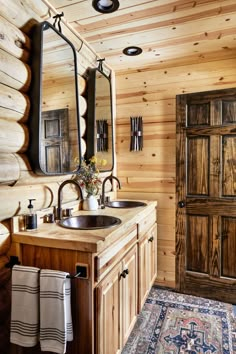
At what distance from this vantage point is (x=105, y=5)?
1.73 m

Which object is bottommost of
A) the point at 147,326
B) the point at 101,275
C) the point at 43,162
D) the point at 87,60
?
the point at 147,326

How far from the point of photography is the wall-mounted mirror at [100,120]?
2326mm

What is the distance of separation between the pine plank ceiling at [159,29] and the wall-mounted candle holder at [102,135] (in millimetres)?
679

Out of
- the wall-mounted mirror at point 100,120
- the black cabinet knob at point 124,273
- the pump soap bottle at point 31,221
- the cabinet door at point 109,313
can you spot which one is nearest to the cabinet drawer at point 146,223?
the black cabinet knob at point 124,273

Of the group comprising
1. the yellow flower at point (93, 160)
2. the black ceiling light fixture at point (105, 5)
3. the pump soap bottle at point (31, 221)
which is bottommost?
the pump soap bottle at point (31, 221)

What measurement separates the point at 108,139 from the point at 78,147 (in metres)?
0.75

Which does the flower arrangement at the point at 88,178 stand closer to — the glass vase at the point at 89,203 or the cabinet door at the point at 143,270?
the glass vase at the point at 89,203

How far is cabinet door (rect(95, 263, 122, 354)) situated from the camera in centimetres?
132

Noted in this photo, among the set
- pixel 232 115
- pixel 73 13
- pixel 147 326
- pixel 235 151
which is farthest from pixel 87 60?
pixel 147 326

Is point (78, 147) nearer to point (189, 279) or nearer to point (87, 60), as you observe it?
point (87, 60)

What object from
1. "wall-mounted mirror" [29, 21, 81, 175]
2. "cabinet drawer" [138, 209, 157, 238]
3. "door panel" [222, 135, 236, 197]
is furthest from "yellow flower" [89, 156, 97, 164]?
"door panel" [222, 135, 236, 197]

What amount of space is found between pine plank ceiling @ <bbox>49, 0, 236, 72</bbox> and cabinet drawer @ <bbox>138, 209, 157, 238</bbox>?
1599 millimetres

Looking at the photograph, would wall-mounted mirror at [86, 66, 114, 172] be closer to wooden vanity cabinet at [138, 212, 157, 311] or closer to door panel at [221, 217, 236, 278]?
wooden vanity cabinet at [138, 212, 157, 311]

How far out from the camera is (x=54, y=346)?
123 cm
